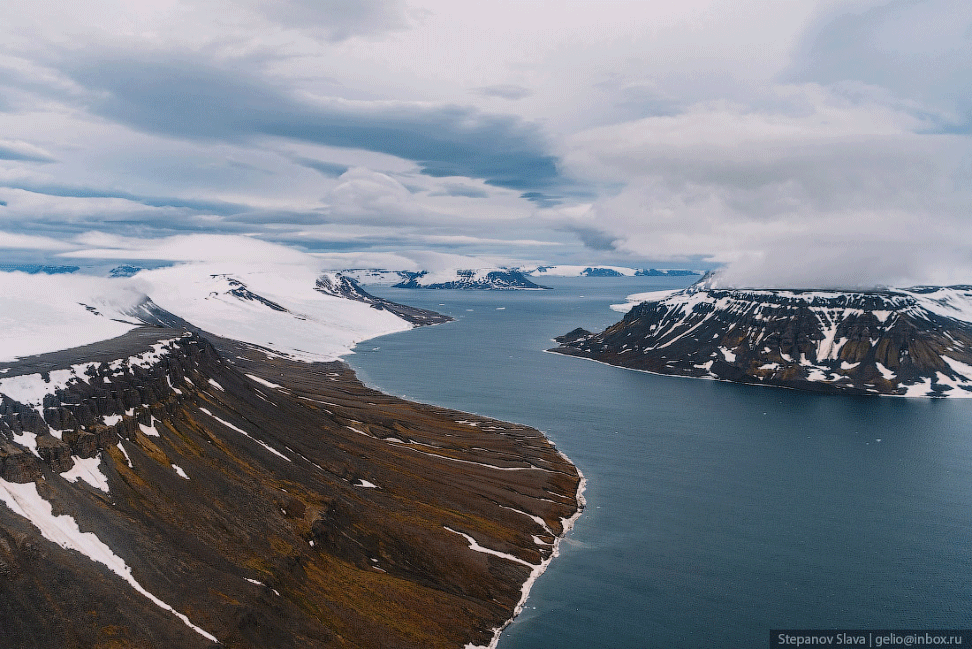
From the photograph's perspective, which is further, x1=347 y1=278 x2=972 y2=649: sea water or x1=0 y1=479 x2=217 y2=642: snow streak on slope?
x1=347 y1=278 x2=972 y2=649: sea water

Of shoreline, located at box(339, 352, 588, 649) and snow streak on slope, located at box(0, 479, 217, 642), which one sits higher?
snow streak on slope, located at box(0, 479, 217, 642)

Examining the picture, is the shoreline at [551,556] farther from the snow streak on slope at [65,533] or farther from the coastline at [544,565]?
the snow streak on slope at [65,533]

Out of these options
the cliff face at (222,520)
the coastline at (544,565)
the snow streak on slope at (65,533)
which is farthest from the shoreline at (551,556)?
the snow streak on slope at (65,533)

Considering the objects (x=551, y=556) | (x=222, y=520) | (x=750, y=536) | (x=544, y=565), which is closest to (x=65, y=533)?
(x=222, y=520)

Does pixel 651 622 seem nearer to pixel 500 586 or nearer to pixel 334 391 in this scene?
pixel 500 586

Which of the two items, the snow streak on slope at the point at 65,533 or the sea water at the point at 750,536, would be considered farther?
the sea water at the point at 750,536

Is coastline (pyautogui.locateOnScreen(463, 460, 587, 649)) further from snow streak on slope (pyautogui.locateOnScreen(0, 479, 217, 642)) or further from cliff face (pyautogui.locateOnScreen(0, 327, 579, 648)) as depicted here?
snow streak on slope (pyautogui.locateOnScreen(0, 479, 217, 642))

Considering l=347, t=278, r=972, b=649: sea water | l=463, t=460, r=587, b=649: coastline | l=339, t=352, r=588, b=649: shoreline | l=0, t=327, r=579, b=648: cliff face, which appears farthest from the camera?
l=347, t=278, r=972, b=649: sea water

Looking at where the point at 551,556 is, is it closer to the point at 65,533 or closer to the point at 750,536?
the point at 750,536

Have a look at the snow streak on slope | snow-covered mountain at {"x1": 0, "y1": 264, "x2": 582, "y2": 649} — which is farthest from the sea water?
the snow streak on slope
